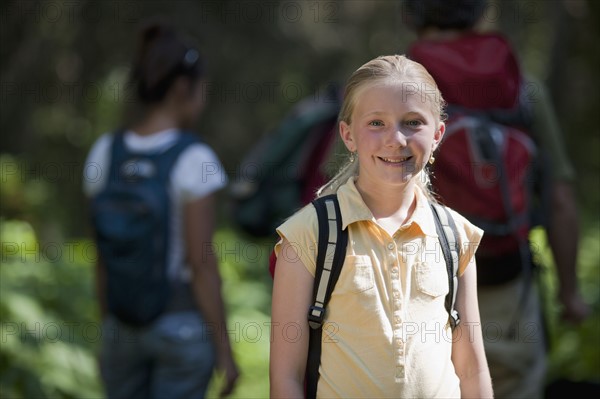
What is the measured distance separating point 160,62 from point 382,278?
1969mm

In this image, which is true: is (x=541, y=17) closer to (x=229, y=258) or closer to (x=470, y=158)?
(x=229, y=258)

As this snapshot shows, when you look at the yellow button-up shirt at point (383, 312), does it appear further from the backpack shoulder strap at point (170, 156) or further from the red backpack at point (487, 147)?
the backpack shoulder strap at point (170, 156)

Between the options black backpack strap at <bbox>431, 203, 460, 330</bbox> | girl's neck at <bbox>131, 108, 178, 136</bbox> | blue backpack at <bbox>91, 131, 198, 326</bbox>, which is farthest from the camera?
girl's neck at <bbox>131, 108, 178, 136</bbox>

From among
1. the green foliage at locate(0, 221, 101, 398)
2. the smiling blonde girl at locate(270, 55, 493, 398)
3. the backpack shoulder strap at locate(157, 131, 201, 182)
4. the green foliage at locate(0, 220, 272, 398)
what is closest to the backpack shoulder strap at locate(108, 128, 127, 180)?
the backpack shoulder strap at locate(157, 131, 201, 182)

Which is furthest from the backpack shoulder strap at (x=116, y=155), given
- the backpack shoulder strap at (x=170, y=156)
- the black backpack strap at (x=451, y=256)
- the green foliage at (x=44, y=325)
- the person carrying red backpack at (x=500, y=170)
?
the green foliage at (x=44, y=325)

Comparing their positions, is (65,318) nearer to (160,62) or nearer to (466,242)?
(160,62)

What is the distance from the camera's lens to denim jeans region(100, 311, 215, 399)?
4.00 metres

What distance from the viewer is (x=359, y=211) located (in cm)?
260

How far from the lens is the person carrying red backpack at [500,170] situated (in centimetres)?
365

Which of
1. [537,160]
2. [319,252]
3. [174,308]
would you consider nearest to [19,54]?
[174,308]

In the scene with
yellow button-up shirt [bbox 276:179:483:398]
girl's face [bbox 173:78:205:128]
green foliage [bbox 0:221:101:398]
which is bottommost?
green foliage [bbox 0:221:101:398]

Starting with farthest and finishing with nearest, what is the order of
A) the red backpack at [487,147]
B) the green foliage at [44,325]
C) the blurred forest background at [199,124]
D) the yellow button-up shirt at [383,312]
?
the blurred forest background at [199,124] < the green foliage at [44,325] < the red backpack at [487,147] < the yellow button-up shirt at [383,312]

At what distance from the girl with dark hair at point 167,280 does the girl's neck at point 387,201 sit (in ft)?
4.68

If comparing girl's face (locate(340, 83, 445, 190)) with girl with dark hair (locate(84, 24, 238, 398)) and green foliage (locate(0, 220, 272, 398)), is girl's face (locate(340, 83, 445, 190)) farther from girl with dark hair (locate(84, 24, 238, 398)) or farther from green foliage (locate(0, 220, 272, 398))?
green foliage (locate(0, 220, 272, 398))
